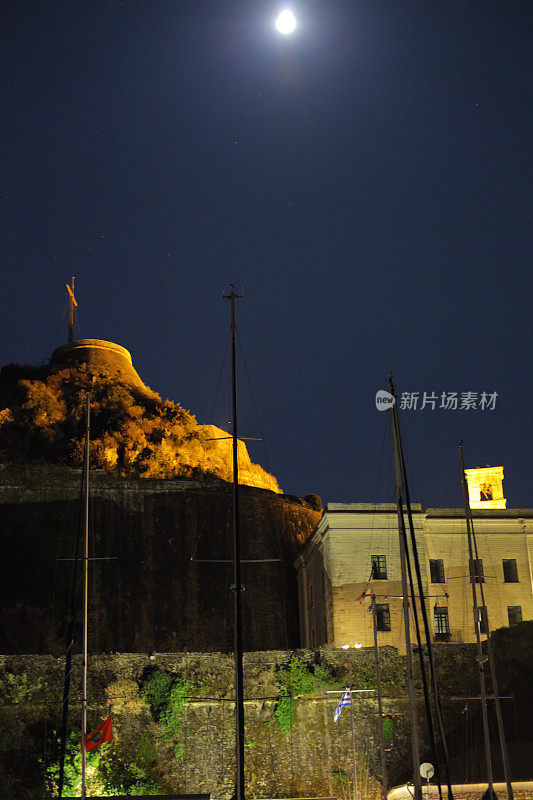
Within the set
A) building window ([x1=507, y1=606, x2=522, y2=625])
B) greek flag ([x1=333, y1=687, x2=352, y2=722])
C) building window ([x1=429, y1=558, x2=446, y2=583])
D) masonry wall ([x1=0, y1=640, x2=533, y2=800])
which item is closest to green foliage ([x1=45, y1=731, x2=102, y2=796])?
masonry wall ([x1=0, y1=640, x2=533, y2=800])

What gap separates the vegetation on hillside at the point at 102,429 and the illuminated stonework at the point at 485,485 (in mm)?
13296

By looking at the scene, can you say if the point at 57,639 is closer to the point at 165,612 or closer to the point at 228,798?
the point at 165,612

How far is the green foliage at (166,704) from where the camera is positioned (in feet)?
93.9

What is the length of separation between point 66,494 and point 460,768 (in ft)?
70.7

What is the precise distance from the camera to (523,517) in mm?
39406

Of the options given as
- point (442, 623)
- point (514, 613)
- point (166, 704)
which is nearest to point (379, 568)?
point (442, 623)

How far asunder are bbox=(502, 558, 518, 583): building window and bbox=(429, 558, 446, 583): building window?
2762mm

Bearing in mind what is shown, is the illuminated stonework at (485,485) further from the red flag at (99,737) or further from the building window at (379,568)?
the red flag at (99,737)

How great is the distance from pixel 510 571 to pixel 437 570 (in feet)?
10.7

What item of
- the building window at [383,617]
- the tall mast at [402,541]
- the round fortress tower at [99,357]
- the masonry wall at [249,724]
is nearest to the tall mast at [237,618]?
the tall mast at [402,541]

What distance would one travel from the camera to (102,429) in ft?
147

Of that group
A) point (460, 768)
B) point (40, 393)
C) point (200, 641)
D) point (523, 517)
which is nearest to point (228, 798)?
point (460, 768)

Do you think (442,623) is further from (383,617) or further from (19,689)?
(19,689)

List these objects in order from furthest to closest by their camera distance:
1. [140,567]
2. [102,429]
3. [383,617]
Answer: [102,429], [140,567], [383,617]
